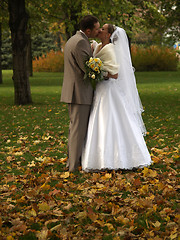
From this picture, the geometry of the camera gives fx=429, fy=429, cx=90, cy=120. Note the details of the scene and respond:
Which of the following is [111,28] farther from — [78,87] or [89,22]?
[78,87]

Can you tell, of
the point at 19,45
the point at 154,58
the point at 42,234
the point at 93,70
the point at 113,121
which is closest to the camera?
the point at 42,234

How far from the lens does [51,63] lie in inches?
1720

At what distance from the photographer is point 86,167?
21.2 feet

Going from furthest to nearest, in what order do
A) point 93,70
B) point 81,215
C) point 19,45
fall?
point 19,45
point 93,70
point 81,215

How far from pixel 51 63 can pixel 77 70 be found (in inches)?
1488

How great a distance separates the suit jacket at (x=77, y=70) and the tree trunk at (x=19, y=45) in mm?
9846

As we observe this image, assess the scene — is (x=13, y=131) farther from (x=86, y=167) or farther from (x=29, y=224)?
(x=29, y=224)

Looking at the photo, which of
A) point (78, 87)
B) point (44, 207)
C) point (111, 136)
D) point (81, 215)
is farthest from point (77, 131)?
point (81, 215)

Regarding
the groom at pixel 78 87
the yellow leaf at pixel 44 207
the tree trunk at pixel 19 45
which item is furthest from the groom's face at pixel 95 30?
the tree trunk at pixel 19 45

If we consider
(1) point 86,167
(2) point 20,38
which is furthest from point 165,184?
(2) point 20,38

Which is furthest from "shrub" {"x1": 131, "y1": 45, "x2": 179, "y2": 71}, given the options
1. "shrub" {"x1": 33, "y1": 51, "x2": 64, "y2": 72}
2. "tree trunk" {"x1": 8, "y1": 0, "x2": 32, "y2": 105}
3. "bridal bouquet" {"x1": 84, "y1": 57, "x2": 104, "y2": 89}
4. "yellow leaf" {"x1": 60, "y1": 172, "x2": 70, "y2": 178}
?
"yellow leaf" {"x1": 60, "y1": 172, "x2": 70, "y2": 178}

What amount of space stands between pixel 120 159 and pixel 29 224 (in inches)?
91.8

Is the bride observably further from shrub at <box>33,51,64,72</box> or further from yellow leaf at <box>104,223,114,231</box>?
shrub at <box>33,51,64,72</box>

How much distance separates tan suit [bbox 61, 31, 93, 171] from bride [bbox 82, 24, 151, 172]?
0.40 feet
